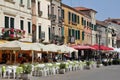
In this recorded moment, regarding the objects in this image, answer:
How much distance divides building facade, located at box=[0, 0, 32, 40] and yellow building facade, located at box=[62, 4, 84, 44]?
16404 millimetres

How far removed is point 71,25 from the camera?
6775 centimetres

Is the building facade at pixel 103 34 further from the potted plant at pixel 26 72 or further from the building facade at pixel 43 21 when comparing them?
the potted plant at pixel 26 72

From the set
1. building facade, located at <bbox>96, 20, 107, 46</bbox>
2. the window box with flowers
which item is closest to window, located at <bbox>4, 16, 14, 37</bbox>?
the window box with flowers

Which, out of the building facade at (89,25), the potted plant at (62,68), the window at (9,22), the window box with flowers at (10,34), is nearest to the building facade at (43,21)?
the window at (9,22)

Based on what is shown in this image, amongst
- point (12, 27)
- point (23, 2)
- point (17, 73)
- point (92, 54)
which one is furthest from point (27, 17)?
point (92, 54)

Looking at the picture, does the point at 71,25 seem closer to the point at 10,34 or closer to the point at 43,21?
the point at 43,21

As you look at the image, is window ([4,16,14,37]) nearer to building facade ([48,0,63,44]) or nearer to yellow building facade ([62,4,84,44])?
building facade ([48,0,63,44])

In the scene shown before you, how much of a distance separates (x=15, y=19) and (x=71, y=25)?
83.6 ft

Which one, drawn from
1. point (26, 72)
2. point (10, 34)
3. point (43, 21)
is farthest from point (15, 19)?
point (26, 72)

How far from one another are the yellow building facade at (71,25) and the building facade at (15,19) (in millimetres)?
16404

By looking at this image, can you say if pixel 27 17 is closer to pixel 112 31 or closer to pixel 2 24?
pixel 2 24

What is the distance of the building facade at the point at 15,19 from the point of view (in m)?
39.8

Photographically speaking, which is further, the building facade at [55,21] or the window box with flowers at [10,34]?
the building facade at [55,21]

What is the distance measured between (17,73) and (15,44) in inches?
185
